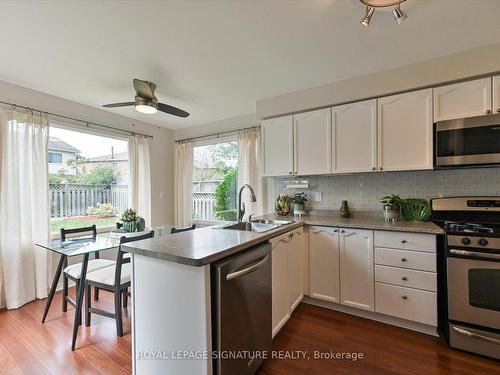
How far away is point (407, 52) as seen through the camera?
6.64 ft

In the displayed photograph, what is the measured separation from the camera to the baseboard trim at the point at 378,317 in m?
2.06

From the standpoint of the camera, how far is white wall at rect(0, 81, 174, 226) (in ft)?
9.56

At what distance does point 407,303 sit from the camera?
205 centimetres

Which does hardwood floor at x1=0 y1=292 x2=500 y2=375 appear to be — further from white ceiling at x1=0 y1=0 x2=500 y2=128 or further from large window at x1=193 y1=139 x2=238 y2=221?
white ceiling at x1=0 y1=0 x2=500 y2=128

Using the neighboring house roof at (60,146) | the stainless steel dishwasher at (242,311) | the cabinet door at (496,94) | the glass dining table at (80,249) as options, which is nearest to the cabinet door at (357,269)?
the stainless steel dishwasher at (242,311)

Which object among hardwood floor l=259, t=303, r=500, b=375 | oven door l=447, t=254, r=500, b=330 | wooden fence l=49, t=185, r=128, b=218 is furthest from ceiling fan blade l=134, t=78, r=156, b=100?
oven door l=447, t=254, r=500, b=330

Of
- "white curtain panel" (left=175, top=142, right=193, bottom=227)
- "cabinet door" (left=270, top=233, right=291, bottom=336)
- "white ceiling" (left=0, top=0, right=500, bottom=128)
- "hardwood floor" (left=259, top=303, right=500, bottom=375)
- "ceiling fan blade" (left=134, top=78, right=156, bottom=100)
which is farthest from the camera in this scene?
"white curtain panel" (left=175, top=142, right=193, bottom=227)

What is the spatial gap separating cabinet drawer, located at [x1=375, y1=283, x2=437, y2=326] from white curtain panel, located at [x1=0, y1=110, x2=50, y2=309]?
3628 mm

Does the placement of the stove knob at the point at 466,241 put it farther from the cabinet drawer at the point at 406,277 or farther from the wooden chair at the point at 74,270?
the wooden chair at the point at 74,270

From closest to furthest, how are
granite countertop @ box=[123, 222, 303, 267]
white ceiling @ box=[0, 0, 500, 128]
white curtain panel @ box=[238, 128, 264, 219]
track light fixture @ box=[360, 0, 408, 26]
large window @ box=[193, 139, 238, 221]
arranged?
granite countertop @ box=[123, 222, 303, 267]
track light fixture @ box=[360, 0, 408, 26]
white ceiling @ box=[0, 0, 500, 128]
white curtain panel @ box=[238, 128, 264, 219]
large window @ box=[193, 139, 238, 221]

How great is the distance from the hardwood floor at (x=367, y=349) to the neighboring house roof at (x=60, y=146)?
136 inches

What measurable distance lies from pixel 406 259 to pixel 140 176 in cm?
382

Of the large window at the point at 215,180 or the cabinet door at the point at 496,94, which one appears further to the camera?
the large window at the point at 215,180

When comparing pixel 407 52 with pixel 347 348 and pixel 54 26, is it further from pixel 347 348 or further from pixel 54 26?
pixel 54 26
